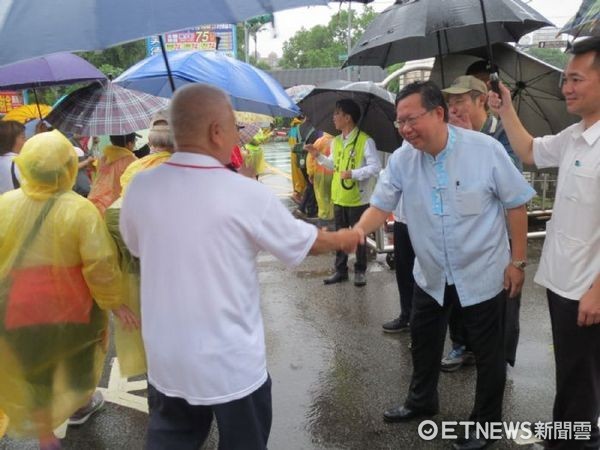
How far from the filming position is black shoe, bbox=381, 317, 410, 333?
463 centimetres

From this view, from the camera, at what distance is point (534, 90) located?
4102 millimetres

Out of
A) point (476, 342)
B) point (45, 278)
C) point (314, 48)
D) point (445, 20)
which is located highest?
point (314, 48)

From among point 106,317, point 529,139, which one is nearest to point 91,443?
point 106,317

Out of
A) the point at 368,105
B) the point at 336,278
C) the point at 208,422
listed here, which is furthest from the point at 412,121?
the point at 336,278

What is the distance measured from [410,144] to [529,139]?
627mm

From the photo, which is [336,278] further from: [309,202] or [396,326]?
[309,202]

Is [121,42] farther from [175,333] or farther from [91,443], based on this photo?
[91,443]

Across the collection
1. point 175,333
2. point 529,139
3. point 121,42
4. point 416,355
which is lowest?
point 416,355

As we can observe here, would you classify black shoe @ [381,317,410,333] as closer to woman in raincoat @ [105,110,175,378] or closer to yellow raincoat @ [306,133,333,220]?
woman in raincoat @ [105,110,175,378]

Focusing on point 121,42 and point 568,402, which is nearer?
point 121,42

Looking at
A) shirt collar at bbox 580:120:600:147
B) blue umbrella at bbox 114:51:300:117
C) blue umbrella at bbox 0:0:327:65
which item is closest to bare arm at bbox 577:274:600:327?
shirt collar at bbox 580:120:600:147

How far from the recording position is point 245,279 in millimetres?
1860

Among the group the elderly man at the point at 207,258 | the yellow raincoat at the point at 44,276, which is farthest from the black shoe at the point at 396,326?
the elderly man at the point at 207,258

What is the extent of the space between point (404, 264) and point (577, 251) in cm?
223
